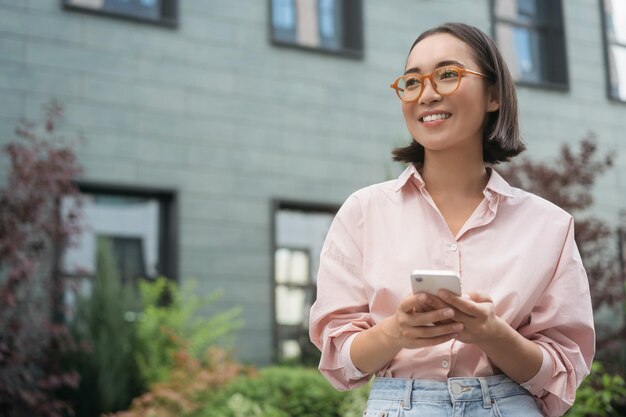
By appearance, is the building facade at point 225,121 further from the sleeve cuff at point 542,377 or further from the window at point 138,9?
the sleeve cuff at point 542,377

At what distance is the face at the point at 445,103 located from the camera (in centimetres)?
209

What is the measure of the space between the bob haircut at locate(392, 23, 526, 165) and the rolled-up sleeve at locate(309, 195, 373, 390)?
0.36 metres

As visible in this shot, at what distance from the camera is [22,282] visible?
7887 mm

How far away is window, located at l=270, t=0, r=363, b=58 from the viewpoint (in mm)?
10242

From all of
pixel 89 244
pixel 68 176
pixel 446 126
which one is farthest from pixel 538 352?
pixel 89 244

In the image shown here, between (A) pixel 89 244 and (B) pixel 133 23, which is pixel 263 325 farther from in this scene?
(B) pixel 133 23

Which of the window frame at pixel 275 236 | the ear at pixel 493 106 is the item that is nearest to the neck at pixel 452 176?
the ear at pixel 493 106

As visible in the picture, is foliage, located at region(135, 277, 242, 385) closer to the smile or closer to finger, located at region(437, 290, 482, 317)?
the smile

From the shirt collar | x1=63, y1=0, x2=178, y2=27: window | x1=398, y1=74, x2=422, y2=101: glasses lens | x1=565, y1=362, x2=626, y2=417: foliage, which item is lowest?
x1=565, y1=362, x2=626, y2=417: foliage

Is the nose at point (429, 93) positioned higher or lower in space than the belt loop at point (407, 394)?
higher

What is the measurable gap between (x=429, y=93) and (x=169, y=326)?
21.4ft

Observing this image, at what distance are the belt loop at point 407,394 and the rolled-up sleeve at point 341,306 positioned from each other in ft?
0.35

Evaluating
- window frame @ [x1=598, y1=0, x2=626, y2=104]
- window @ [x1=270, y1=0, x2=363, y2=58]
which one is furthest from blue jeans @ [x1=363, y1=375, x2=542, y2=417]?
window frame @ [x1=598, y1=0, x2=626, y2=104]

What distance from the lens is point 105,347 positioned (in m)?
7.99
